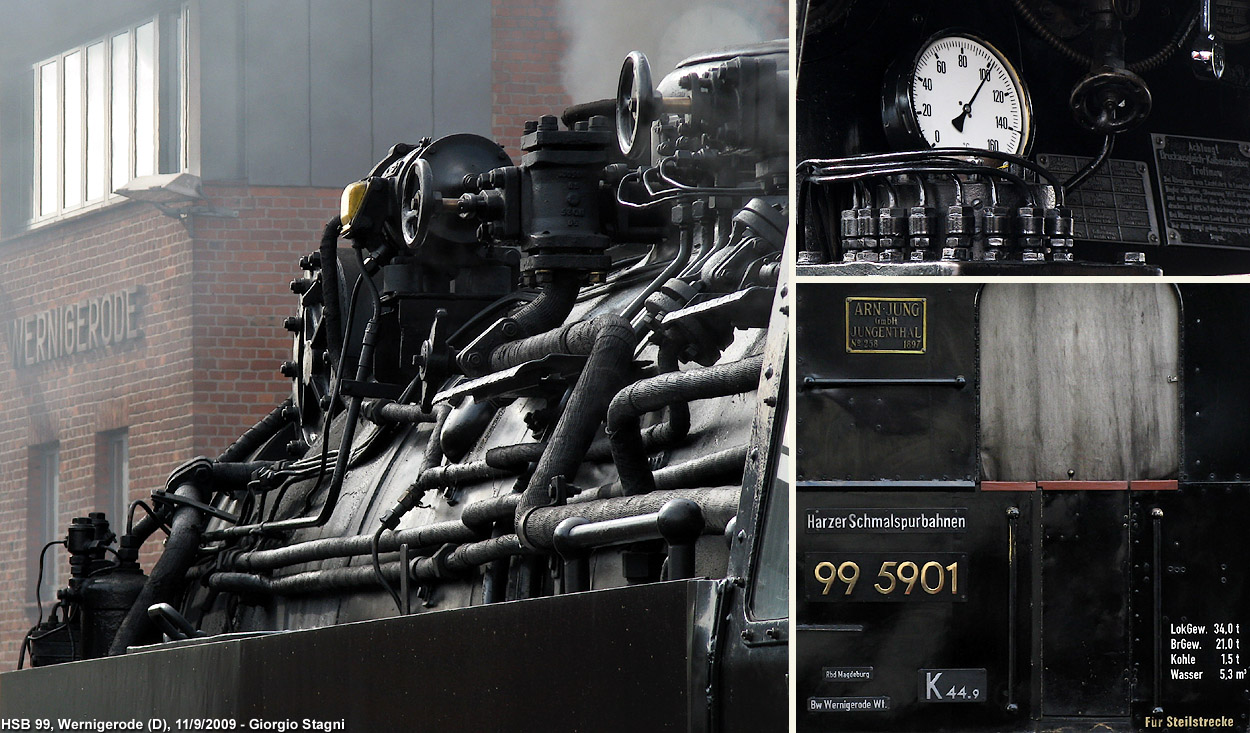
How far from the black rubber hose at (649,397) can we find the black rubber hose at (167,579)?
397 centimetres

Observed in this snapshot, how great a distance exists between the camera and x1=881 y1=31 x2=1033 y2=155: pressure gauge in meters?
3.79

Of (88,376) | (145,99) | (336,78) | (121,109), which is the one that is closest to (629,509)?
(336,78)

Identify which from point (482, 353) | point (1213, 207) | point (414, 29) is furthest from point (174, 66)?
point (1213, 207)

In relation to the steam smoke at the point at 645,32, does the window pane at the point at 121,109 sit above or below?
above

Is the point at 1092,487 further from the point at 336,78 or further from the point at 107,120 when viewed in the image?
the point at 107,120

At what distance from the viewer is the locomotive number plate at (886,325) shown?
3162 mm

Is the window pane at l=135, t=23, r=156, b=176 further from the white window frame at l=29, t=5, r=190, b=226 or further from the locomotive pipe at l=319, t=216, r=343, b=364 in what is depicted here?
the locomotive pipe at l=319, t=216, r=343, b=364

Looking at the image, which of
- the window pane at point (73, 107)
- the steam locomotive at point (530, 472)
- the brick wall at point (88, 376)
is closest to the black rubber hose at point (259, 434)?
the steam locomotive at point (530, 472)

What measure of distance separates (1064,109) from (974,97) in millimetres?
198

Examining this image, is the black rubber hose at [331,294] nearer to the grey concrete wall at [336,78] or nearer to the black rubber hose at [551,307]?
the black rubber hose at [551,307]

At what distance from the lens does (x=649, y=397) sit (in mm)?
4449

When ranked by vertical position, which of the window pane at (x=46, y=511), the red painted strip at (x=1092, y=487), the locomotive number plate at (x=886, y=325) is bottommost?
the window pane at (x=46, y=511)

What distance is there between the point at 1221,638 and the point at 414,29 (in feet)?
32.1

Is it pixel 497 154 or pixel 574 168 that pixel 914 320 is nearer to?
pixel 574 168
